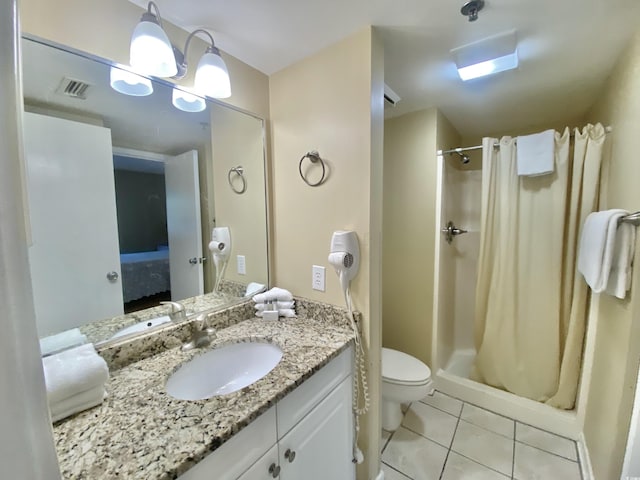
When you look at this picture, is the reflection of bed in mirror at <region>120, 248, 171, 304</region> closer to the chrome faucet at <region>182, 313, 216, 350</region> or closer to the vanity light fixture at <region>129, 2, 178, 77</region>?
the chrome faucet at <region>182, 313, 216, 350</region>

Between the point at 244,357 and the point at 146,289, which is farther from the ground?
the point at 146,289

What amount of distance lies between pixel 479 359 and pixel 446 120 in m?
1.94

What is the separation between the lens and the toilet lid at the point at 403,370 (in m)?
1.62

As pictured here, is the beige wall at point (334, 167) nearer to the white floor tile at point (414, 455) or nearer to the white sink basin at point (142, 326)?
the white floor tile at point (414, 455)

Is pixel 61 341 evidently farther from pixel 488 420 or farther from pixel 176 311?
pixel 488 420

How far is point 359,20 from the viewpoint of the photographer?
3.59ft

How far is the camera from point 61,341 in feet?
2.87

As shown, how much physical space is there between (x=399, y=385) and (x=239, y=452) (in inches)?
46.4

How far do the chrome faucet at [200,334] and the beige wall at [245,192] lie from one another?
30cm

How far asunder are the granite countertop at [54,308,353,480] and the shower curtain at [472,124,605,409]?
5.28 ft

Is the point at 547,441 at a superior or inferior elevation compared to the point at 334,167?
inferior

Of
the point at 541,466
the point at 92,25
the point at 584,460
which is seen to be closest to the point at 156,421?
the point at 92,25

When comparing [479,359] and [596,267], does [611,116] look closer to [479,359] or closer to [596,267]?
[596,267]

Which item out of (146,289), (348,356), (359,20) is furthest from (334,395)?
(359,20)
